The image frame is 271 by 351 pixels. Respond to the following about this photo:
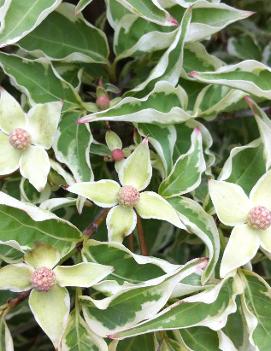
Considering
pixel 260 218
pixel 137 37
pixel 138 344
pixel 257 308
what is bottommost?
pixel 138 344

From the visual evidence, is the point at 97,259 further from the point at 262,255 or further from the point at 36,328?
the point at 36,328

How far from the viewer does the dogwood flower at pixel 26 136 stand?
97cm

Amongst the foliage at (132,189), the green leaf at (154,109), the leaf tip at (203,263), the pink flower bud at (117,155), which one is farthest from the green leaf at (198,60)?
the leaf tip at (203,263)

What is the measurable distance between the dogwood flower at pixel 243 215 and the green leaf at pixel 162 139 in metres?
0.11

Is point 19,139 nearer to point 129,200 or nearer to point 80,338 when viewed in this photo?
point 129,200

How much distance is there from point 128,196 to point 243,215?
0.17 meters

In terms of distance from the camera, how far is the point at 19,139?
3.18 ft

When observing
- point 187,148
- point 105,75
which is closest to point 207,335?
point 187,148

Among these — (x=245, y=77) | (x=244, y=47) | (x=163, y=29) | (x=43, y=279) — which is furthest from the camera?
(x=244, y=47)

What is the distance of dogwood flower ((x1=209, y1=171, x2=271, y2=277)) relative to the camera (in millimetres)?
931

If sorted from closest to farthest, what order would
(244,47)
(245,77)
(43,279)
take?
1. (43,279)
2. (245,77)
3. (244,47)

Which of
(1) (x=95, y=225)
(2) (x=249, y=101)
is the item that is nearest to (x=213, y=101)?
(2) (x=249, y=101)

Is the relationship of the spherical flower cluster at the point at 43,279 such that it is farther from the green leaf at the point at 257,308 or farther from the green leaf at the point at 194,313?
the green leaf at the point at 257,308

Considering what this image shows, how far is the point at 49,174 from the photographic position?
102 cm
